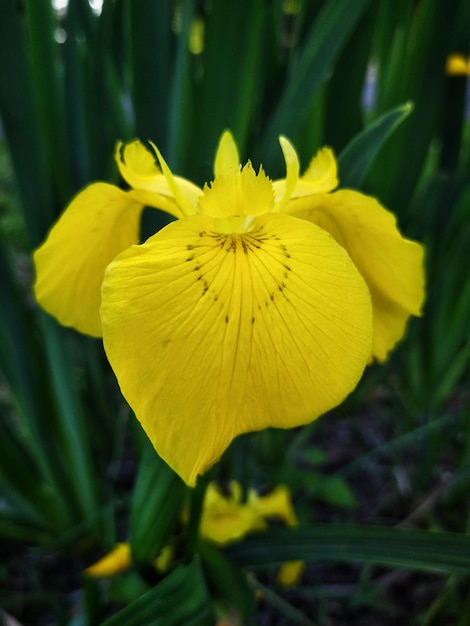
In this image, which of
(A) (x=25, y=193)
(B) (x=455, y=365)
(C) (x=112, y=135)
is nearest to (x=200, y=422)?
(A) (x=25, y=193)

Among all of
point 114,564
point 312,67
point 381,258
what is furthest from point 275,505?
point 312,67

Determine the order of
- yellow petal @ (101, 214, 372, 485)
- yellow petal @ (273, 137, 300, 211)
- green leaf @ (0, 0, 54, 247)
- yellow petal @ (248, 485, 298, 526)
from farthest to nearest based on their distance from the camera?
yellow petal @ (248, 485, 298, 526), green leaf @ (0, 0, 54, 247), yellow petal @ (273, 137, 300, 211), yellow petal @ (101, 214, 372, 485)

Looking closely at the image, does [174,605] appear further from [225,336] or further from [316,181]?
[316,181]

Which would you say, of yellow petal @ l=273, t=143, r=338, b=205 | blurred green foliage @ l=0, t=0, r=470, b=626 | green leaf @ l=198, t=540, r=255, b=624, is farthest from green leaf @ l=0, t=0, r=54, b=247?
green leaf @ l=198, t=540, r=255, b=624

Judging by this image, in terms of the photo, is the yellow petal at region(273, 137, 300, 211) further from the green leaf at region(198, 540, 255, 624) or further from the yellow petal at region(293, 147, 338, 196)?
the green leaf at region(198, 540, 255, 624)

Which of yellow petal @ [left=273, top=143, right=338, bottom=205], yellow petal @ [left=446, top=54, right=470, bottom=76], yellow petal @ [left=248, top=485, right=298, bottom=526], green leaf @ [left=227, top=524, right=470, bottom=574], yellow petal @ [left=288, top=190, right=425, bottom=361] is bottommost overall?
yellow petal @ [left=248, top=485, right=298, bottom=526]

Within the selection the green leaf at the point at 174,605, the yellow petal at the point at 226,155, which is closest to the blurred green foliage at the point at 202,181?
the green leaf at the point at 174,605

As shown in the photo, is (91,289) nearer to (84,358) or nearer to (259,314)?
(259,314)
